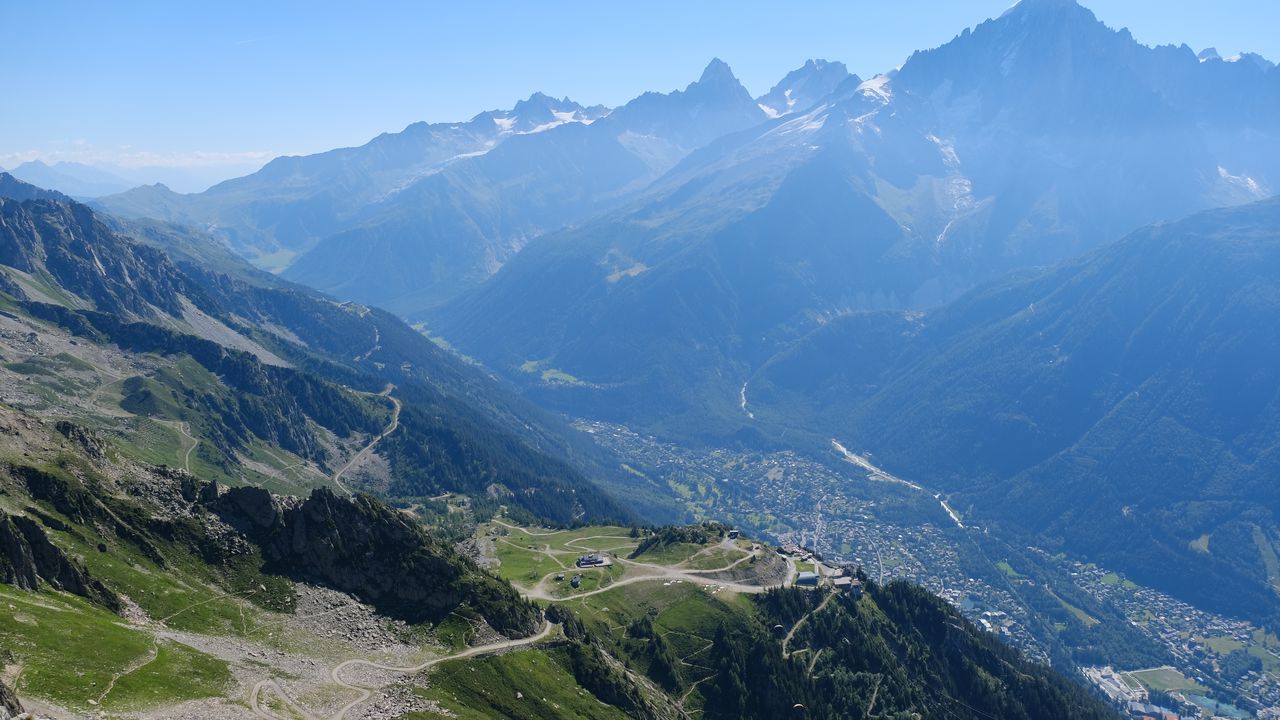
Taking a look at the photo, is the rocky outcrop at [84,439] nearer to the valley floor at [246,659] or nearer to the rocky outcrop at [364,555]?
the rocky outcrop at [364,555]

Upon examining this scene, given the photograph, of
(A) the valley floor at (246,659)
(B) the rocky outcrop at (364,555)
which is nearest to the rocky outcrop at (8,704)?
(A) the valley floor at (246,659)

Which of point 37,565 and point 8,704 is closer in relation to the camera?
point 8,704

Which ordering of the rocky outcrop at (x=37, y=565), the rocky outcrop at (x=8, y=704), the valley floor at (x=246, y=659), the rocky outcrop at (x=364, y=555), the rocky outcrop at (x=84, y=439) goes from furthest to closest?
the rocky outcrop at (x=84, y=439), the rocky outcrop at (x=364, y=555), the rocky outcrop at (x=37, y=565), the valley floor at (x=246, y=659), the rocky outcrop at (x=8, y=704)

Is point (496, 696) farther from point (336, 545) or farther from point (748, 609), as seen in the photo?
point (748, 609)

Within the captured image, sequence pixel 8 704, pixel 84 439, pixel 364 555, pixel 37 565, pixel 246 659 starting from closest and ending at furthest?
pixel 8 704
pixel 37 565
pixel 246 659
pixel 364 555
pixel 84 439

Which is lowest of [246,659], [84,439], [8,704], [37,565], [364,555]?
[246,659]

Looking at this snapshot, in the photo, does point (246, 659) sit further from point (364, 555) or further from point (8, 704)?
point (8, 704)

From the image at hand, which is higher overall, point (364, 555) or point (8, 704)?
point (8, 704)

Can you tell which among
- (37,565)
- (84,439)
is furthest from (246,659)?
(84,439)
